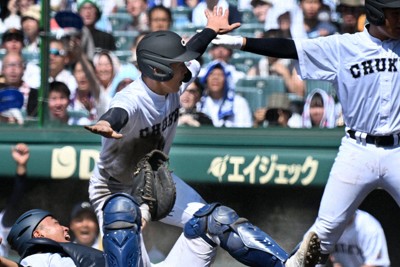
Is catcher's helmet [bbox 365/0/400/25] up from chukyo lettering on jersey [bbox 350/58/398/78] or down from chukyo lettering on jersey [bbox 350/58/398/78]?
up

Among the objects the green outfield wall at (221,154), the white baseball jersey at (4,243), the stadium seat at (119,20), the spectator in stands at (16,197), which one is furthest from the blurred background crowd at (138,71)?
the white baseball jersey at (4,243)

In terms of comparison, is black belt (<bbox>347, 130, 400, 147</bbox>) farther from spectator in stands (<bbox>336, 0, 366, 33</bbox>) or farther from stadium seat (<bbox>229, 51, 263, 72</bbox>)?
stadium seat (<bbox>229, 51, 263, 72</bbox>)

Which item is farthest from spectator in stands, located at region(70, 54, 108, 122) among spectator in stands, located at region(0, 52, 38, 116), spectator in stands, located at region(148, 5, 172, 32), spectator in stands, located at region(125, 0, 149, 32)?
spectator in stands, located at region(148, 5, 172, 32)

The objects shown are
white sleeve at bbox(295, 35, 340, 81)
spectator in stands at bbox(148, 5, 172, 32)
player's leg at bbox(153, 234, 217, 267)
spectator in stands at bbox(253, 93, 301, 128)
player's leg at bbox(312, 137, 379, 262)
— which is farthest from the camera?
spectator in stands at bbox(148, 5, 172, 32)

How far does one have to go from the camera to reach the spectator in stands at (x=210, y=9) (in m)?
7.47

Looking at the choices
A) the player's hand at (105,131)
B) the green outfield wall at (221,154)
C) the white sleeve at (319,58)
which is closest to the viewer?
the player's hand at (105,131)

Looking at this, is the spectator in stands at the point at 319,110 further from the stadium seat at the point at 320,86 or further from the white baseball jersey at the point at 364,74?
the white baseball jersey at the point at 364,74

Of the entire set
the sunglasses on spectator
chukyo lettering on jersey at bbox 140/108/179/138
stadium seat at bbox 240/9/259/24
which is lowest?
chukyo lettering on jersey at bbox 140/108/179/138

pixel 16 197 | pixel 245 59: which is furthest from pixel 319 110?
pixel 16 197

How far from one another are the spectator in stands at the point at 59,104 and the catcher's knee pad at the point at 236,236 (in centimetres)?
253

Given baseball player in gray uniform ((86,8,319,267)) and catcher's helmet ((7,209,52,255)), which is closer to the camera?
catcher's helmet ((7,209,52,255))

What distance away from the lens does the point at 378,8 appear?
5859 millimetres

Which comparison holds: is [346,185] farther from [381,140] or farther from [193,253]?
[193,253]

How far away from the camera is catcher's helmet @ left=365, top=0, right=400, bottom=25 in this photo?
19.1 ft
